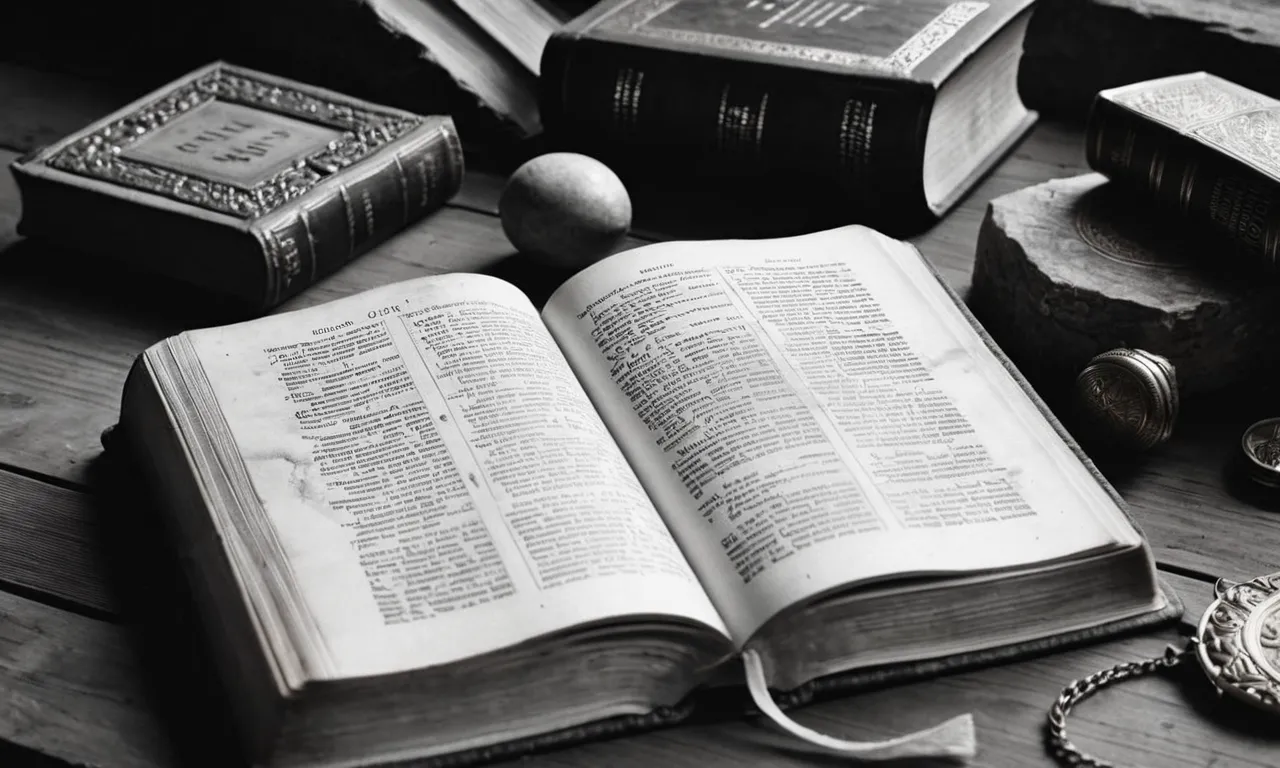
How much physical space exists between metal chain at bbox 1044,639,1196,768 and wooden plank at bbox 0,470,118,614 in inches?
25.7

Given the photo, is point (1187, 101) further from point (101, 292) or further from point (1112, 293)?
point (101, 292)

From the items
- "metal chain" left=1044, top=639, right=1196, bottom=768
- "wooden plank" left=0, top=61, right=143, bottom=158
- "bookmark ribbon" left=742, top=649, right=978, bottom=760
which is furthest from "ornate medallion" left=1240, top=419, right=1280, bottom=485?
"wooden plank" left=0, top=61, right=143, bottom=158

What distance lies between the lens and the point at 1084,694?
2.90ft

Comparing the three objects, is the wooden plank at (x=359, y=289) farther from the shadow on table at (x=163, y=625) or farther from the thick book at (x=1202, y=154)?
the thick book at (x=1202, y=154)

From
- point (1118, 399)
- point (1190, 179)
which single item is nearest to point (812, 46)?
point (1190, 179)

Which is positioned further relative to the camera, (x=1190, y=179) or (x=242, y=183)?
(x=242, y=183)

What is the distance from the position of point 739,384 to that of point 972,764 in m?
0.34

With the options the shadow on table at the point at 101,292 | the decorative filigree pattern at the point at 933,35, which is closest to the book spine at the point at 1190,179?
the decorative filigree pattern at the point at 933,35

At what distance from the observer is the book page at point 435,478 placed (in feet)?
2.72

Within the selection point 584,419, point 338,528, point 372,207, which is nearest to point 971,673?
point 584,419

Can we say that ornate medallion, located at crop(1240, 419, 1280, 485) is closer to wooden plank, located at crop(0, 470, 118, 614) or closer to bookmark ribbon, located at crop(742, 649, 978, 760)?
bookmark ribbon, located at crop(742, 649, 978, 760)

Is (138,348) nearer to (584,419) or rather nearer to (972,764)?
(584,419)

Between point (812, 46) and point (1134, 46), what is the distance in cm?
46

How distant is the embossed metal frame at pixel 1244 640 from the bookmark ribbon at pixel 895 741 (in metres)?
0.18
